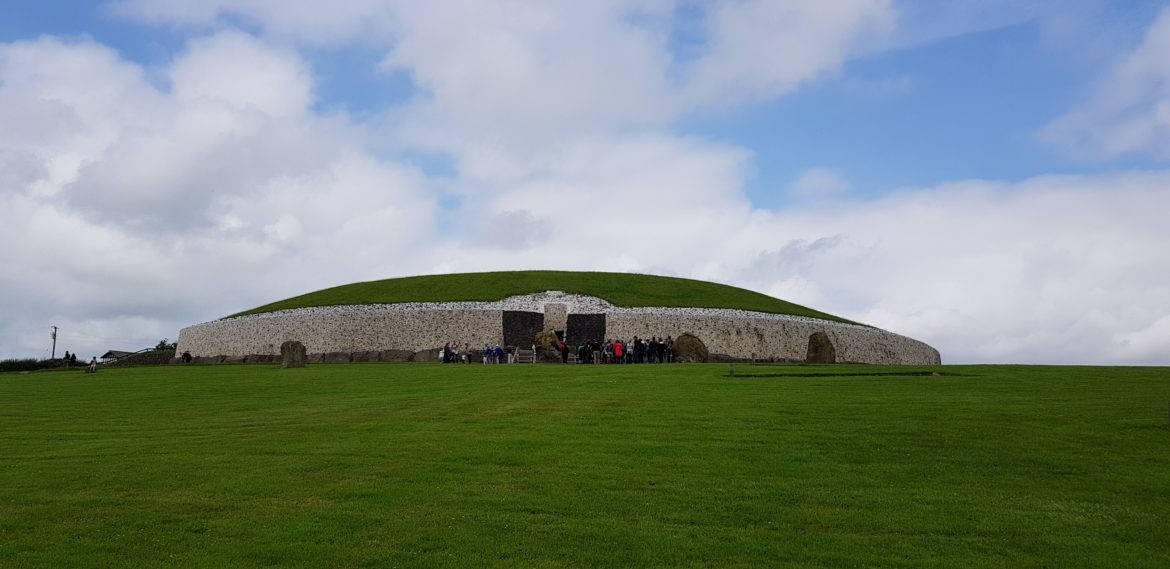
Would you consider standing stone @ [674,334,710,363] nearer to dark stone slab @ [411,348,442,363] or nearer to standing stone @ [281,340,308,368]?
dark stone slab @ [411,348,442,363]

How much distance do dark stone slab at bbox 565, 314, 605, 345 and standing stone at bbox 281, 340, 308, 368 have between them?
1603cm

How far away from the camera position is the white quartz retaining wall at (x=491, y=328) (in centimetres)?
4753

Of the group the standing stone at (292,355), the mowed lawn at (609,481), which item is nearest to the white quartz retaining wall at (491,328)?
the standing stone at (292,355)

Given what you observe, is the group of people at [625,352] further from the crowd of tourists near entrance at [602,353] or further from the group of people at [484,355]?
the group of people at [484,355]

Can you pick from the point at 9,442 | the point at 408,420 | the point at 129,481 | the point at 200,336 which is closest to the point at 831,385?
the point at 408,420

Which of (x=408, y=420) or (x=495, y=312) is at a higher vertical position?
(x=495, y=312)

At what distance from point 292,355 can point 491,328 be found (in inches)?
525

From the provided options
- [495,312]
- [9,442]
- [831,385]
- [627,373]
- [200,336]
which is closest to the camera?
[9,442]

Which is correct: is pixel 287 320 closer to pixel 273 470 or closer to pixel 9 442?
pixel 9 442

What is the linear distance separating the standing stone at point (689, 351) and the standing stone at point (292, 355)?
17.0m

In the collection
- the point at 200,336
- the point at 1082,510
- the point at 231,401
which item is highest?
the point at 200,336

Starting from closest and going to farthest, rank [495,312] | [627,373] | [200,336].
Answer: [627,373]
[495,312]
[200,336]

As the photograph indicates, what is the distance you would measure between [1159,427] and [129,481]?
1764 cm

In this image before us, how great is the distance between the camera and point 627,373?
2808 centimetres
